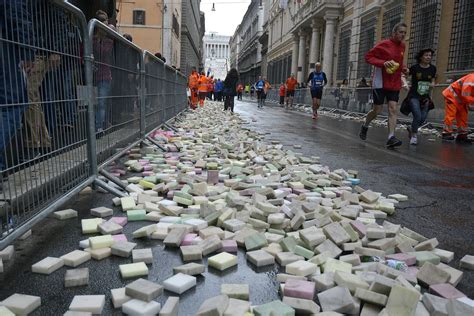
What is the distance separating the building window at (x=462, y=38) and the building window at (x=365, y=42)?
735 centimetres

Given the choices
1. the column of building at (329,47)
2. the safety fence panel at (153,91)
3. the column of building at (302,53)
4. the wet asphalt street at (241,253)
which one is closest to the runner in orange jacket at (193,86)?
the column of building at (329,47)

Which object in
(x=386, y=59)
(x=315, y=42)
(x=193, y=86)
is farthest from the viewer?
(x=315, y=42)

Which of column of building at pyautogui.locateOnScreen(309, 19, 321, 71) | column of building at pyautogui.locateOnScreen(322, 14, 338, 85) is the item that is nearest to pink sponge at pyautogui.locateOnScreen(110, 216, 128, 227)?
column of building at pyautogui.locateOnScreen(322, 14, 338, 85)

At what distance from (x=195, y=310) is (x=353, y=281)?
758mm

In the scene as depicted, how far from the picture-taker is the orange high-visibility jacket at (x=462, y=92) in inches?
Result: 355

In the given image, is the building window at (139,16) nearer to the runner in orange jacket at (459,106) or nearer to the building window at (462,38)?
the building window at (462,38)

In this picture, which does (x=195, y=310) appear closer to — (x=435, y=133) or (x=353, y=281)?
(x=353, y=281)

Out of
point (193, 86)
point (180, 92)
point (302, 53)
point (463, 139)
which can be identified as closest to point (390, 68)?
point (463, 139)

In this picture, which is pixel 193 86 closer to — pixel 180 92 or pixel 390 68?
pixel 180 92

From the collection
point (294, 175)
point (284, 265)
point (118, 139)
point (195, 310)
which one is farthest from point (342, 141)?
point (195, 310)

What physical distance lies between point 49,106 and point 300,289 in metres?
1.95

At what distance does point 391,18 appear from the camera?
20047 millimetres

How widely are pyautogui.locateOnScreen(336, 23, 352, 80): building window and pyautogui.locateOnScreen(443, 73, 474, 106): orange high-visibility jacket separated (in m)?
17.1

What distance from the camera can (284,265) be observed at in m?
2.45
